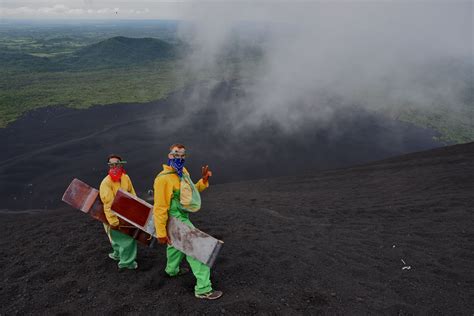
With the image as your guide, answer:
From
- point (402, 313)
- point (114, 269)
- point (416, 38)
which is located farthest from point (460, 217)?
point (416, 38)

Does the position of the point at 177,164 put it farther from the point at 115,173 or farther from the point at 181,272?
the point at 181,272

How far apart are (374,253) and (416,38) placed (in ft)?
194

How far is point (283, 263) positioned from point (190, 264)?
1608 mm

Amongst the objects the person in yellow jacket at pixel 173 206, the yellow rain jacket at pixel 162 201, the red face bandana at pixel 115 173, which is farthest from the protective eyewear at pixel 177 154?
the red face bandana at pixel 115 173

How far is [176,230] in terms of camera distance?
401 centimetres

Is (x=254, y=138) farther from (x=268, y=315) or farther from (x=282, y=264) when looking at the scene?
(x=268, y=315)

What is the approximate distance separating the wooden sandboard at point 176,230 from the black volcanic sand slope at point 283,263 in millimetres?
568

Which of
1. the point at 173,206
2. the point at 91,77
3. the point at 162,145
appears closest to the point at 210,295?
the point at 173,206

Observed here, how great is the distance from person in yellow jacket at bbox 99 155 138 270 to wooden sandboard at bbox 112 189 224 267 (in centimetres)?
32

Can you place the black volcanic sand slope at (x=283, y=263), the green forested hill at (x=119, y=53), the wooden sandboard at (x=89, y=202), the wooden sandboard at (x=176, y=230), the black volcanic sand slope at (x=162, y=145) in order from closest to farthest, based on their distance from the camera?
the wooden sandboard at (x=176, y=230) < the black volcanic sand slope at (x=283, y=263) < the wooden sandboard at (x=89, y=202) < the black volcanic sand slope at (x=162, y=145) < the green forested hill at (x=119, y=53)

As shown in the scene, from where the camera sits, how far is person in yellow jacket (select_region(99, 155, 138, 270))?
14.6ft

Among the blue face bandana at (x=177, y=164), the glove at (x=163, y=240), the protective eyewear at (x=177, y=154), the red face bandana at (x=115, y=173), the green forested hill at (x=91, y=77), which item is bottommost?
the green forested hill at (x=91, y=77)

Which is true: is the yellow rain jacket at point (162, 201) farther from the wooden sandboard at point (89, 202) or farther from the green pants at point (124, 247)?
the green pants at point (124, 247)

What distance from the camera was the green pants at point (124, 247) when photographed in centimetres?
470
